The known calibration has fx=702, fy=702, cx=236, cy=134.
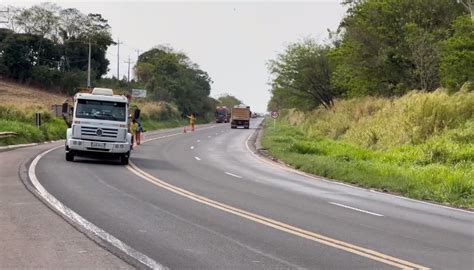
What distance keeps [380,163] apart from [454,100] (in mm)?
7607

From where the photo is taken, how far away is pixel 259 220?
40.6 feet

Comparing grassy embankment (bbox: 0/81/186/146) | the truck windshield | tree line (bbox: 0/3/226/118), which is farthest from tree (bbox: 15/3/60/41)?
the truck windshield

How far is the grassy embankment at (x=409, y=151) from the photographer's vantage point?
19.9 metres

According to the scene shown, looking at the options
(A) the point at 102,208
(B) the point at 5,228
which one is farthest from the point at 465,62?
(B) the point at 5,228

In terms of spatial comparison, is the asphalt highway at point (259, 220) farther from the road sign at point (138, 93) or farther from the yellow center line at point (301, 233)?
the road sign at point (138, 93)

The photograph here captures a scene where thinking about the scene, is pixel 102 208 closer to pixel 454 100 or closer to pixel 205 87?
pixel 454 100

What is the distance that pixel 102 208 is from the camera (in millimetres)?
13062

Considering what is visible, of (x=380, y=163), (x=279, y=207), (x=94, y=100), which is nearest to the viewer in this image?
(x=279, y=207)

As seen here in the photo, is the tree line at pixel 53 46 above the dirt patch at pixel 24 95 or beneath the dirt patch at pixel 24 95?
above

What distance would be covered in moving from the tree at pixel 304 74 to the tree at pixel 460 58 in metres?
28.5

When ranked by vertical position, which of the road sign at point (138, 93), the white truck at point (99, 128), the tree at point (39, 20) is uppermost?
the tree at point (39, 20)

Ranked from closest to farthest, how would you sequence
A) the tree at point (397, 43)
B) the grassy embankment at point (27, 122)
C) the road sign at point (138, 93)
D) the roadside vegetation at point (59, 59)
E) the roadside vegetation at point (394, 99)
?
the roadside vegetation at point (394, 99) < the grassy embankment at point (27, 122) < the tree at point (397, 43) < the roadside vegetation at point (59, 59) < the road sign at point (138, 93)

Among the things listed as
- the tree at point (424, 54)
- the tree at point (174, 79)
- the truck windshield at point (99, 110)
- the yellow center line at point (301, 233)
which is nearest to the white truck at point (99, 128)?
the truck windshield at point (99, 110)

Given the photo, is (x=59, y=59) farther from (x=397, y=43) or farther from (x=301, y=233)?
(x=301, y=233)
